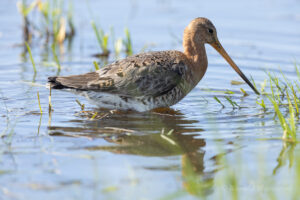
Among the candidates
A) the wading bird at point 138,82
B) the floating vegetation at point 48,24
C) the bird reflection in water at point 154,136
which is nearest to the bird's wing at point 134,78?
the wading bird at point 138,82

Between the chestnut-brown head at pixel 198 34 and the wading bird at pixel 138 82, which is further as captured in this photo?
the chestnut-brown head at pixel 198 34

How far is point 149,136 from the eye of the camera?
557cm

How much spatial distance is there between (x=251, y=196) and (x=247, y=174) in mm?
352

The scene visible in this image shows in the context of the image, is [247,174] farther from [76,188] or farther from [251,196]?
[76,188]

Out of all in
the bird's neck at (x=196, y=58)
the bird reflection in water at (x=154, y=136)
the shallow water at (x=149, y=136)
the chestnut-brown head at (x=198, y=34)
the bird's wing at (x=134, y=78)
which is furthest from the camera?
the chestnut-brown head at (x=198, y=34)

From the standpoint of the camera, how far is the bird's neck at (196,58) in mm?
6994

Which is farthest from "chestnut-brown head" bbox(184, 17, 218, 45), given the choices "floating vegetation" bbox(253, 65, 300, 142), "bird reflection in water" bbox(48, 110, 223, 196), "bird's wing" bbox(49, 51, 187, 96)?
"bird reflection in water" bbox(48, 110, 223, 196)

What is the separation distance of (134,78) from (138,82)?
0.07 meters

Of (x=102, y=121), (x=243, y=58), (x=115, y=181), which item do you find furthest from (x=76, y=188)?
(x=243, y=58)

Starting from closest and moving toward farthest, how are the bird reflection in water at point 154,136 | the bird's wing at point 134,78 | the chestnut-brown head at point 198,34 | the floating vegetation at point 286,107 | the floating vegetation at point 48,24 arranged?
the bird reflection in water at point 154,136 < the floating vegetation at point 286,107 < the bird's wing at point 134,78 < the chestnut-brown head at point 198,34 < the floating vegetation at point 48,24

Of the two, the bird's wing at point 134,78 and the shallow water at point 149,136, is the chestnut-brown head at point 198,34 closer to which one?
the bird's wing at point 134,78

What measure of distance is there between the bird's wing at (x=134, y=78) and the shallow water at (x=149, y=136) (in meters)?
0.33

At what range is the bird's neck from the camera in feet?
22.9

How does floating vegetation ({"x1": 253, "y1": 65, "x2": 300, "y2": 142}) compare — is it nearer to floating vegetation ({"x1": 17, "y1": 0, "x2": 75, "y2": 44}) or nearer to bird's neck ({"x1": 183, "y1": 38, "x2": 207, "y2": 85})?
bird's neck ({"x1": 183, "y1": 38, "x2": 207, "y2": 85})
